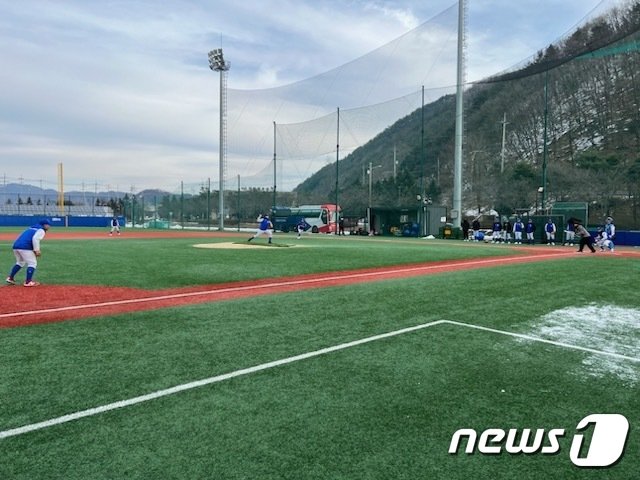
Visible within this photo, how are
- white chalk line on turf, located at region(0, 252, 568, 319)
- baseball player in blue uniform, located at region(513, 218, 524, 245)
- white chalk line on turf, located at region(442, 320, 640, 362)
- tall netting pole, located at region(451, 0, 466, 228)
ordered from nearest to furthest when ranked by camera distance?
white chalk line on turf, located at region(442, 320, 640, 362) → white chalk line on turf, located at region(0, 252, 568, 319) → baseball player in blue uniform, located at region(513, 218, 524, 245) → tall netting pole, located at region(451, 0, 466, 228)

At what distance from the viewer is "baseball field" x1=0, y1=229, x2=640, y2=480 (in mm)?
2965

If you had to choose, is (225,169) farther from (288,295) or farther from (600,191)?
(288,295)

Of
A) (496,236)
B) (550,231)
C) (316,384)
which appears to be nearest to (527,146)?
(496,236)

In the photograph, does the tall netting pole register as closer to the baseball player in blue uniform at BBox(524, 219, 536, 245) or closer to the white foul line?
the baseball player in blue uniform at BBox(524, 219, 536, 245)

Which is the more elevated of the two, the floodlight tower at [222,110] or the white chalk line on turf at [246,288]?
the floodlight tower at [222,110]

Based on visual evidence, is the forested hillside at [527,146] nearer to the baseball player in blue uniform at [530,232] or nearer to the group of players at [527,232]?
the group of players at [527,232]

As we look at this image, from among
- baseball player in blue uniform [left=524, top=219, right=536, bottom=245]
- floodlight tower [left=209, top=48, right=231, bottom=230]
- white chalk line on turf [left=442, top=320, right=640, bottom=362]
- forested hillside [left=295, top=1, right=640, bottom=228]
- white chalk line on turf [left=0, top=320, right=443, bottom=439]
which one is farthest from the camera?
floodlight tower [left=209, top=48, right=231, bottom=230]

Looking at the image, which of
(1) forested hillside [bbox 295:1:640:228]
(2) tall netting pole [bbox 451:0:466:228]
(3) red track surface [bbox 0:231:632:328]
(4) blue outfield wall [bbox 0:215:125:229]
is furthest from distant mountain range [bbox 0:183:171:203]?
(3) red track surface [bbox 0:231:632:328]

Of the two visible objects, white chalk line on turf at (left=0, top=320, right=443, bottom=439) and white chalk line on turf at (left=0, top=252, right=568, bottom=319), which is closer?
white chalk line on turf at (left=0, top=320, right=443, bottom=439)

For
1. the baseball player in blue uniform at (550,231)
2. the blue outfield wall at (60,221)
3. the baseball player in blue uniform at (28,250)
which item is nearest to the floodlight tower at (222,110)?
the blue outfield wall at (60,221)

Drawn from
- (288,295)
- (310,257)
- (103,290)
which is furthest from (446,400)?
(310,257)

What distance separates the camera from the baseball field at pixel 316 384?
2965mm

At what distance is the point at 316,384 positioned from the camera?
422cm

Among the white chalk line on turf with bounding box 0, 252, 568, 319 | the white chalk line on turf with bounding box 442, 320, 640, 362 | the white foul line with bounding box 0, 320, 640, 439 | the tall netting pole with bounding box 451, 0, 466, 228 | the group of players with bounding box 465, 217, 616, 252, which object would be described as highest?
the tall netting pole with bounding box 451, 0, 466, 228
